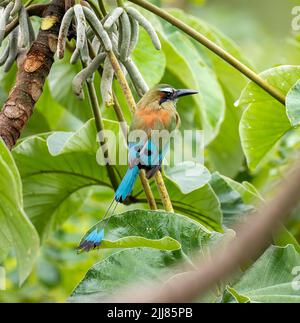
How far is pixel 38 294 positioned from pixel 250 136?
1413mm

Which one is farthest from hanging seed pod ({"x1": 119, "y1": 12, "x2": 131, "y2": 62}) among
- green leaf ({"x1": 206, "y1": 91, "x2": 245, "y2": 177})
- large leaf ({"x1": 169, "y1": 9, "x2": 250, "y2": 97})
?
green leaf ({"x1": 206, "y1": 91, "x2": 245, "y2": 177})

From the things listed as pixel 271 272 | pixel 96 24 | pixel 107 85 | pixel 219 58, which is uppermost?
pixel 96 24

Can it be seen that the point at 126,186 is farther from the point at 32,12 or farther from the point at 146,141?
the point at 32,12

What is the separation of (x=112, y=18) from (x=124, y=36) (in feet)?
0.14

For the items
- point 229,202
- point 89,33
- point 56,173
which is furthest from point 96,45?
point 229,202

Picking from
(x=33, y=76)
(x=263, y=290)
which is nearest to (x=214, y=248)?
(x=263, y=290)

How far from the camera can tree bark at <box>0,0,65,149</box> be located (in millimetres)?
1225

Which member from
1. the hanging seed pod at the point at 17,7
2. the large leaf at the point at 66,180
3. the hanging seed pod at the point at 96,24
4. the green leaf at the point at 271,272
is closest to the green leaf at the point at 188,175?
the large leaf at the point at 66,180

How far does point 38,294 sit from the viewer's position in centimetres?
266

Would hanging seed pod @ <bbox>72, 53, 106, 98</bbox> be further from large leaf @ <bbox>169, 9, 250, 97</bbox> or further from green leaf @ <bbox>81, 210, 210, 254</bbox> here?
large leaf @ <bbox>169, 9, 250, 97</bbox>

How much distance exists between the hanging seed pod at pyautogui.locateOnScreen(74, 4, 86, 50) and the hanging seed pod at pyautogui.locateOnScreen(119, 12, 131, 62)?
0.08 meters

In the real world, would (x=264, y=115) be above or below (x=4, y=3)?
below

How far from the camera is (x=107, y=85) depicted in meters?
1.31

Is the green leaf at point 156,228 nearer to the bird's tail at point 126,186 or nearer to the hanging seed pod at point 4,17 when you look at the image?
the bird's tail at point 126,186
